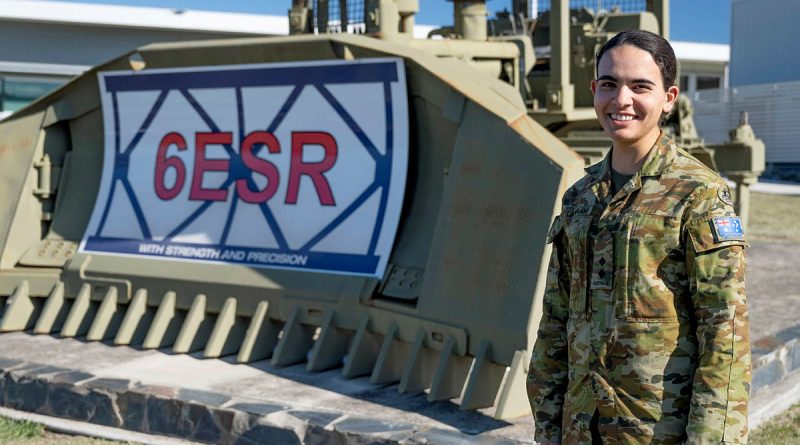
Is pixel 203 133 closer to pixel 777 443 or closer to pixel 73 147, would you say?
pixel 73 147

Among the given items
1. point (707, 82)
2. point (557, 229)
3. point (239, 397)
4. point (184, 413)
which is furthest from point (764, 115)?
point (557, 229)

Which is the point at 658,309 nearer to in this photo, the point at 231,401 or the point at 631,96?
the point at 631,96

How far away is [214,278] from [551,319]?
3.58 meters

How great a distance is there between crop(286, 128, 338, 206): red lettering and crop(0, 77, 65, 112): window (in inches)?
904

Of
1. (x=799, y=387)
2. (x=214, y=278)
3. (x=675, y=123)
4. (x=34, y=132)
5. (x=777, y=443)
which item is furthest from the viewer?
(x=675, y=123)

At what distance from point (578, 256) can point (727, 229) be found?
0.34 meters

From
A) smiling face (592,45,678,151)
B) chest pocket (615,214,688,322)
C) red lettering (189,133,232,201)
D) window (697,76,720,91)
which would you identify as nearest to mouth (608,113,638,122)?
smiling face (592,45,678,151)

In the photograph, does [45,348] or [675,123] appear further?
[675,123]

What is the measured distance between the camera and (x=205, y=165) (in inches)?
241

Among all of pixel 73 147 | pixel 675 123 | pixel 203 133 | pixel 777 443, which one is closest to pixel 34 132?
pixel 73 147

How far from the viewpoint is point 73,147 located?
6.75 metres

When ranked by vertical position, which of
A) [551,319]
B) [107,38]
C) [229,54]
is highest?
[107,38]

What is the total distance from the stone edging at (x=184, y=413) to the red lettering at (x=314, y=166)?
141cm

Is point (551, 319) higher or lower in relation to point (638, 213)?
lower
